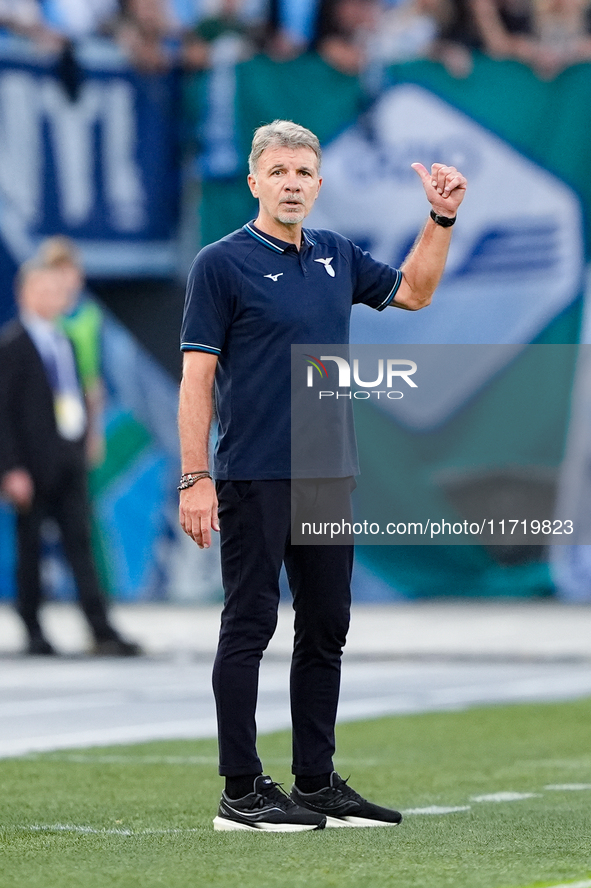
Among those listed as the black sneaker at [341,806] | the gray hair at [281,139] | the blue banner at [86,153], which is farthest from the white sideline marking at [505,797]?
the blue banner at [86,153]

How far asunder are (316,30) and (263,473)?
1067cm

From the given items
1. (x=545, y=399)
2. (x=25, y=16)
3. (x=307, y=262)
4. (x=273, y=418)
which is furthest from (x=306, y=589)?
(x=25, y=16)

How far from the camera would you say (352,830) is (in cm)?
532

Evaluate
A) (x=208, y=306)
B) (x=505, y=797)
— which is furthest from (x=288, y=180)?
(x=505, y=797)

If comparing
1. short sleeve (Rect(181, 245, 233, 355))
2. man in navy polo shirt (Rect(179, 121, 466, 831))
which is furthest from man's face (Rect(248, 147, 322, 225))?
short sleeve (Rect(181, 245, 233, 355))

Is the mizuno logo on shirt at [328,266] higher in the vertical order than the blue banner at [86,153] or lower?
lower

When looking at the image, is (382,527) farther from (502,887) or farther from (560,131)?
(502,887)

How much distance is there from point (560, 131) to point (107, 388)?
14.4 ft

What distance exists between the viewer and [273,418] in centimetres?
532

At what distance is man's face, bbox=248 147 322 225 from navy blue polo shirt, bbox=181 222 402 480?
4.3 inches

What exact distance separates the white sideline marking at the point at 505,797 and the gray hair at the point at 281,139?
2345mm

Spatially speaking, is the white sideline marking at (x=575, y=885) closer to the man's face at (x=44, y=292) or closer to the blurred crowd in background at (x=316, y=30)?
the man's face at (x=44, y=292)

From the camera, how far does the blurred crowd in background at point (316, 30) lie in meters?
15.1

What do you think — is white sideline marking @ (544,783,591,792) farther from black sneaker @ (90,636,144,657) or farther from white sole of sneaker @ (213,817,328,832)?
black sneaker @ (90,636,144,657)
